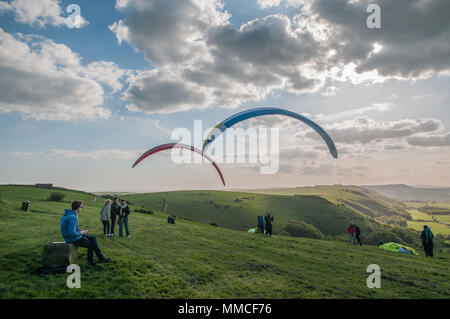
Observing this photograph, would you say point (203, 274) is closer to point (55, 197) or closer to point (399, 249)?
point (399, 249)

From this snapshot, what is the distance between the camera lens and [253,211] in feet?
406

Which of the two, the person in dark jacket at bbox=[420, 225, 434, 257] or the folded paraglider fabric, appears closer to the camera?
the person in dark jacket at bbox=[420, 225, 434, 257]

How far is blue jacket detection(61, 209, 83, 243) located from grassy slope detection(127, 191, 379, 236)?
92180 millimetres

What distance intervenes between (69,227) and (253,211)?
11831 cm

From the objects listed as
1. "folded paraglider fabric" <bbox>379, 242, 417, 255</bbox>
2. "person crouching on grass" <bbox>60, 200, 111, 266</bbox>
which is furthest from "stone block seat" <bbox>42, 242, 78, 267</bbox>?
"folded paraglider fabric" <bbox>379, 242, 417, 255</bbox>

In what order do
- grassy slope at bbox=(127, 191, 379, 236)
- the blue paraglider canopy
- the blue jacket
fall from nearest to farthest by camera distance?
the blue jacket, the blue paraglider canopy, grassy slope at bbox=(127, 191, 379, 236)

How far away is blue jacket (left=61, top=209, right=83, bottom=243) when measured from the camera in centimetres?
960

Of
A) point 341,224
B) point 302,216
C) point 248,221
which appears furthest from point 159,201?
point 341,224

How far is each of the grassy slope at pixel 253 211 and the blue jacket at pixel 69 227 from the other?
9218cm

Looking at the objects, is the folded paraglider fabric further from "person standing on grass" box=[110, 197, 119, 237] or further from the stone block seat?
the stone block seat

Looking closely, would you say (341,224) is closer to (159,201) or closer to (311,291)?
(159,201)

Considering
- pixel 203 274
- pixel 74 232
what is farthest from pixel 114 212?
pixel 203 274

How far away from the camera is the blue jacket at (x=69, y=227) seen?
960 cm
